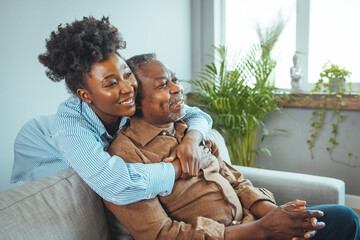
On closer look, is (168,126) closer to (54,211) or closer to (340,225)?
(54,211)

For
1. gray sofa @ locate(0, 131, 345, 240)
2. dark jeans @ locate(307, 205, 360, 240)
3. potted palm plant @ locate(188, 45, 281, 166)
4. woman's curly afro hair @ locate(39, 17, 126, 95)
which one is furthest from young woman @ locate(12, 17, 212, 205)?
potted palm plant @ locate(188, 45, 281, 166)

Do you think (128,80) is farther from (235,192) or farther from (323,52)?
(323,52)

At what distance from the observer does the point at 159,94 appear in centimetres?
127

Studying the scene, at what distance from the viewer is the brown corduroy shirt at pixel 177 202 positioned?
1061 millimetres

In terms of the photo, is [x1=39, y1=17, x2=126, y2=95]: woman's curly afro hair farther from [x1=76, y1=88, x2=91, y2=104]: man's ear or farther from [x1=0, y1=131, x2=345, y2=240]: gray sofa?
[x1=0, y1=131, x2=345, y2=240]: gray sofa

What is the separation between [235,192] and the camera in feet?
4.58

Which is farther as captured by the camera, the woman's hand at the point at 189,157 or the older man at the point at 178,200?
the woman's hand at the point at 189,157

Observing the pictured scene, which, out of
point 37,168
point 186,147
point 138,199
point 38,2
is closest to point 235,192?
point 186,147

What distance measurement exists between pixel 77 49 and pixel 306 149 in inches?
92.8

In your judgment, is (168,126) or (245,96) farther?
(245,96)

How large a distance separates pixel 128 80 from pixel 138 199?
1.37ft

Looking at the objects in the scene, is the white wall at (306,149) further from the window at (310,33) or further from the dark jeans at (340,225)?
the dark jeans at (340,225)

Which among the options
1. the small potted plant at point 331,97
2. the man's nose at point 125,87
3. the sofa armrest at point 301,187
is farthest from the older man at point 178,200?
the small potted plant at point 331,97

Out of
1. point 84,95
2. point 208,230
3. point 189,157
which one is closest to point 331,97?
point 189,157
